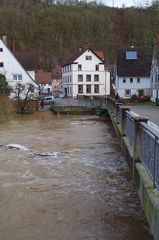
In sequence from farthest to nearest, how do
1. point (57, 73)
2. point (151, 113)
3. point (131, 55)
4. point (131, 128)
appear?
1. point (57, 73)
2. point (131, 55)
3. point (151, 113)
4. point (131, 128)

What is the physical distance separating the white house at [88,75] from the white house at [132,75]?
6918 millimetres

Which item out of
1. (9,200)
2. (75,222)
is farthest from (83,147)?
(75,222)

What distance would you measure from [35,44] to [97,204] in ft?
471

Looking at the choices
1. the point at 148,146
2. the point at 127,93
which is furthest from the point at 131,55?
the point at 148,146

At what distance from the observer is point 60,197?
465 inches

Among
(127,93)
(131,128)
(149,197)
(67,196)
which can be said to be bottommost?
(67,196)

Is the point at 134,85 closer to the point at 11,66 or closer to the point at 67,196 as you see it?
the point at 11,66

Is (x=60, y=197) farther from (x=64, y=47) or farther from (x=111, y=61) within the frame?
(x=64, y=47)

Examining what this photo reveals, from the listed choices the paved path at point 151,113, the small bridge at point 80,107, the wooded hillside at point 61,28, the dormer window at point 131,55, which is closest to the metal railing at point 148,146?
the paved path at point 151,113

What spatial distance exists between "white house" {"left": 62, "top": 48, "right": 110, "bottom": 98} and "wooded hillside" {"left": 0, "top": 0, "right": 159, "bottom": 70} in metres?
36.7

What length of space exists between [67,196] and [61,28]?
136m

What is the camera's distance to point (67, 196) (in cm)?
1188

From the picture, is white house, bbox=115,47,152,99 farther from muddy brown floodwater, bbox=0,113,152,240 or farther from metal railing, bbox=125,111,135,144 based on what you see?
metal railing, bbox=125,111,135,144

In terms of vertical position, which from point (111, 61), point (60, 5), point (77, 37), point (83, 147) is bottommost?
point (83, 147)
